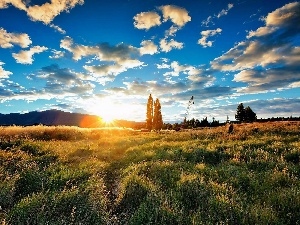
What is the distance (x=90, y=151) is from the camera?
1792 centimetres

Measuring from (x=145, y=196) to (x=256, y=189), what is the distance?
3421 mm

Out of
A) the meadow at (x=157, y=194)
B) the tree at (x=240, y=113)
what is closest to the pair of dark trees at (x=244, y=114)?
the tree at (x=240, y=113)

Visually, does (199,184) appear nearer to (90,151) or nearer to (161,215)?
(161,215)

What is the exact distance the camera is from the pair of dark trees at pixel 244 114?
88825 millimetres

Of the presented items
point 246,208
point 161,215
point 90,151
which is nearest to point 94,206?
point 161,215

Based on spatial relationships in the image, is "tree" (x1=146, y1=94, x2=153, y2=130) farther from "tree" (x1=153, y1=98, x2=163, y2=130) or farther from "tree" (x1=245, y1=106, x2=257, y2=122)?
"tree" (x1=245, y1=106, x2=257, y2=122)

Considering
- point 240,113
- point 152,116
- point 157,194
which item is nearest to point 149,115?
point 152,116

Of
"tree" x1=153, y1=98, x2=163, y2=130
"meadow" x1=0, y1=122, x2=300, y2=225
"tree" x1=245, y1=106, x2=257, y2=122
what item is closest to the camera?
"meadow" x1=0, y1=122, x2=300, y2=225

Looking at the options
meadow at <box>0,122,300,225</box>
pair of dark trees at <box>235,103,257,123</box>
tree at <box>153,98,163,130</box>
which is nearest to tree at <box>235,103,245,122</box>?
pair of dark trees at <box>235,103,257,123</box>

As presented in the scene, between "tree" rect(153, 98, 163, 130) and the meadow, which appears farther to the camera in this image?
"tree" rect(153, 98, 163, 130)

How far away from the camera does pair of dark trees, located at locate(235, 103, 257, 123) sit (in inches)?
3497

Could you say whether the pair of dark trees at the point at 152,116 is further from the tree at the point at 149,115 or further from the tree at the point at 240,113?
the tree at the point at 240,113

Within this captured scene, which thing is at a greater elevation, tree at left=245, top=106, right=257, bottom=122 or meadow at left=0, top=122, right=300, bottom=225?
tree at left=245, top=106, right=257, bottom=122

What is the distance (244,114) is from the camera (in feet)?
297
